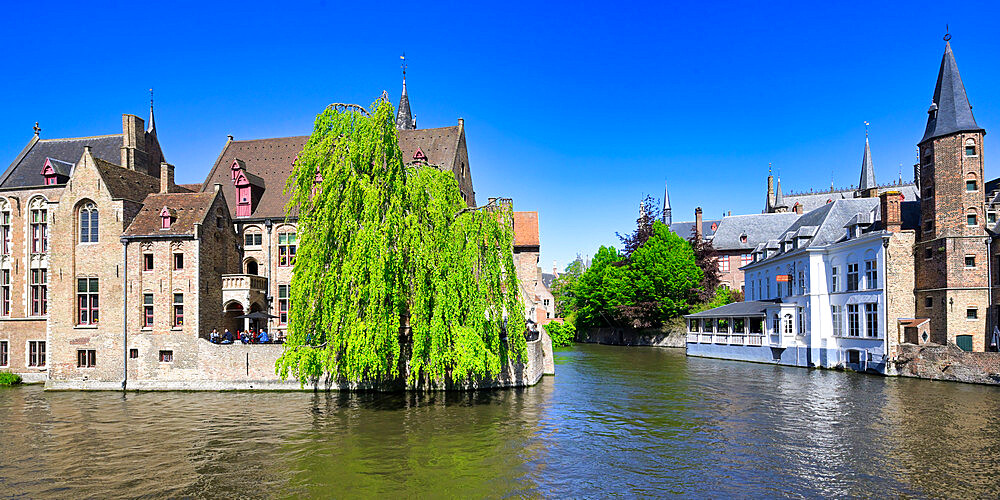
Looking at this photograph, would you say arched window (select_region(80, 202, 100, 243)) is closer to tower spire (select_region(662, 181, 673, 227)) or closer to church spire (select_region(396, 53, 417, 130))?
church spire (select_region(396, 53, 417, 130))

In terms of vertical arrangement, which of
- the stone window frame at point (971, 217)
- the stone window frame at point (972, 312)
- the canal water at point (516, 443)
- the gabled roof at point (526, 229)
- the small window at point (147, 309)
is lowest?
the canal water at point (516, 443)

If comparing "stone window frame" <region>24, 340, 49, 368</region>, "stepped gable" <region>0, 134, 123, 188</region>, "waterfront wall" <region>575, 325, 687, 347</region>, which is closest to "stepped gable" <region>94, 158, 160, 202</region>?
"stepped gable" <region>0, 134, 123, 188</region>

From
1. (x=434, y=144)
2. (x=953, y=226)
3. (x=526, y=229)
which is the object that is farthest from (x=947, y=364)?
(x=526, y=229)

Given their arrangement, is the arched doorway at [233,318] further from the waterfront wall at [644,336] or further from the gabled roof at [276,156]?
the waterfront wall at [644,336]

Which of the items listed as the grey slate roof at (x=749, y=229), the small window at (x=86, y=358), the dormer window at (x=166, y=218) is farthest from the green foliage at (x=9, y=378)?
the grey slate roof at (x=749, y=229)

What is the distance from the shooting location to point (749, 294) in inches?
2045

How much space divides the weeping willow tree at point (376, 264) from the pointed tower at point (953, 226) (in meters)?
21.9

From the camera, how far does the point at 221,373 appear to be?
1080 inches

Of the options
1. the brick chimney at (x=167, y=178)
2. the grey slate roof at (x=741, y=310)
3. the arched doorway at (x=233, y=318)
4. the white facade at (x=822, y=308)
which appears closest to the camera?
the arched doorway at (x=233, y=318)

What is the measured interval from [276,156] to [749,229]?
5435cm

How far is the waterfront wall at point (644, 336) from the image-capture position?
56.5m

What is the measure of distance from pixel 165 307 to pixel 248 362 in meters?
4.59

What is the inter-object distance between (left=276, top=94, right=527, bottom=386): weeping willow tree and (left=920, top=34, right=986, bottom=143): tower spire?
2378 cm

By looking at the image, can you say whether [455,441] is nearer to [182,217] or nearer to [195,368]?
[195,368]
